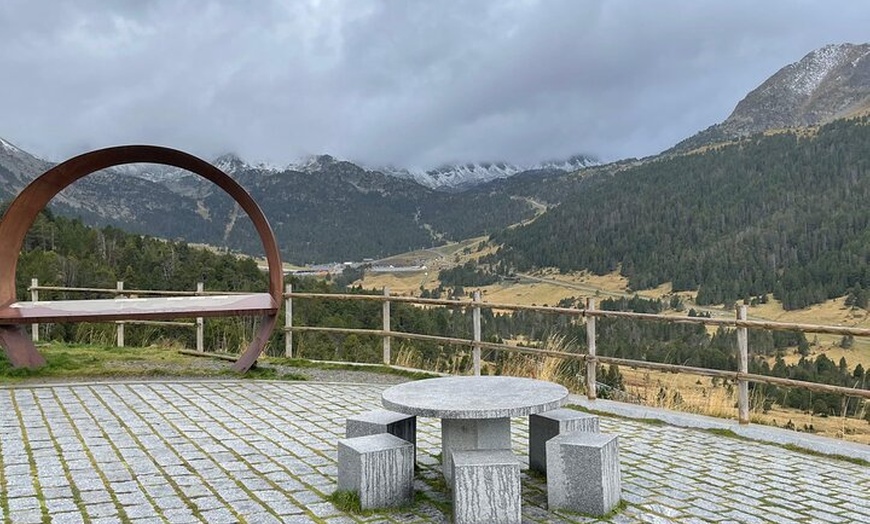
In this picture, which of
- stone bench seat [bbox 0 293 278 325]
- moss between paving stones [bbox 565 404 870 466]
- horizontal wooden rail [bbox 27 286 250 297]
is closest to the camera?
moss between paving stones [bbox 565 404 870 466]

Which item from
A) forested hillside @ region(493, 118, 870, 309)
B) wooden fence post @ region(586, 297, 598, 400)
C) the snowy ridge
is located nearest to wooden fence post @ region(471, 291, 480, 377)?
wooden fence post @ region(586, 297, 598, 400)

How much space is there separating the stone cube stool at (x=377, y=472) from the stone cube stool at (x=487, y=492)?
1.68 feet

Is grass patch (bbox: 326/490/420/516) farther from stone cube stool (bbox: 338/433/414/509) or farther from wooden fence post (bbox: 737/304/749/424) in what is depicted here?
wooden fence post (bbox: 737/304/749/424)

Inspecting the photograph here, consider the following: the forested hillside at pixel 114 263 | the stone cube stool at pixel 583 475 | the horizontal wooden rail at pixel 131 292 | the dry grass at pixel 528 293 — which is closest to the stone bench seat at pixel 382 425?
the stone cube stool at pixel 583 475

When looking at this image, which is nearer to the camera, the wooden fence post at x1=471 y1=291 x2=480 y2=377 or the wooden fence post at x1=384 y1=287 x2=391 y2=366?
the wooden fence post at x1=471 y1=291 x2=480 y2=377

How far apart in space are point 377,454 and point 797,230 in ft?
273

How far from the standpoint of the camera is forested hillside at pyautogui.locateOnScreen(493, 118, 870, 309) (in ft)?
227

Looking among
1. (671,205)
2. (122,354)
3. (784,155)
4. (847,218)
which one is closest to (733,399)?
(122,354)

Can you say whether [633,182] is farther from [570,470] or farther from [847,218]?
[570,470]

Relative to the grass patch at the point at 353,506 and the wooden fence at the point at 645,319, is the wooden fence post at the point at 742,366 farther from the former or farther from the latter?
the grass patch at the point at 353,506

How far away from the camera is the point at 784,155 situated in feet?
302

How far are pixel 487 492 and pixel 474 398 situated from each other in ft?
2.86

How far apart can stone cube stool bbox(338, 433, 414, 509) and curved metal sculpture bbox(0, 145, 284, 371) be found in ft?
17.8

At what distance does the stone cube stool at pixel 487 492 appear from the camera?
414 centimetres
